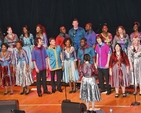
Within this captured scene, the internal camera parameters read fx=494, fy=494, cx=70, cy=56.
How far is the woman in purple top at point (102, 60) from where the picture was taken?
11.5 meters

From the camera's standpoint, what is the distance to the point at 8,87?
12852mm

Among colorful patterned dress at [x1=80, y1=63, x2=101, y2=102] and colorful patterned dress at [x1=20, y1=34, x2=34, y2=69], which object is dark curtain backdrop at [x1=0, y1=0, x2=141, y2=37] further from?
colorful patterned dress at [x1=80, y1=63, x2=101, y2=102]

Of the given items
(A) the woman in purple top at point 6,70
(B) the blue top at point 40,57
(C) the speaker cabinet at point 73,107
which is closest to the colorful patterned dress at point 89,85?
(C) the speaker cabinet at point 73,107

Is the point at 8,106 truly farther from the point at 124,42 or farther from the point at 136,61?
the point at 124,42

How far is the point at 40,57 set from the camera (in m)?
11.7

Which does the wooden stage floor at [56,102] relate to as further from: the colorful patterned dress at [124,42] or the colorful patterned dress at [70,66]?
the colorful patterned dress at [124,42]

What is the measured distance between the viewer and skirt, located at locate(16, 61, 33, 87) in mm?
11945

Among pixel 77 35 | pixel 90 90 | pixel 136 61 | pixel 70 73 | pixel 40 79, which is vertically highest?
pixel 77 35

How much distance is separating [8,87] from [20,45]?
156cm

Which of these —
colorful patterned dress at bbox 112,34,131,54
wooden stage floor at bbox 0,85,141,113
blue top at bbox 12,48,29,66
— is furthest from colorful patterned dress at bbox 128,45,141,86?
blue top at bbox 12,48,29,66

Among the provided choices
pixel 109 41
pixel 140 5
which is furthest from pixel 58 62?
pixel 140 5

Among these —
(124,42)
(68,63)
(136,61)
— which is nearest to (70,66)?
(68,63)

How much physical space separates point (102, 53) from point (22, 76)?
205cm

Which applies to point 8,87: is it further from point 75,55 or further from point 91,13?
point 91,13
